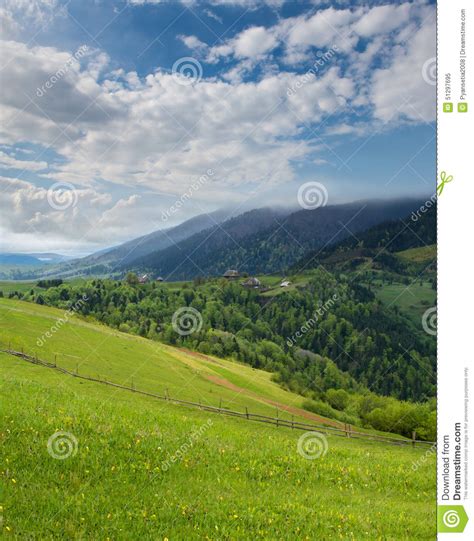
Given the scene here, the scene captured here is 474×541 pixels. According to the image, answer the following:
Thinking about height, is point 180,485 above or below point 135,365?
below

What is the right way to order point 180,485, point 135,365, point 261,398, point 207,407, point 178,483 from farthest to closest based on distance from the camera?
point 261,398 → point 135,365 → point 207,407 → point 178,483 → point 180,485

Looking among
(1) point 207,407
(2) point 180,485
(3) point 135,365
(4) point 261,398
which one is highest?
(3) point 135,365

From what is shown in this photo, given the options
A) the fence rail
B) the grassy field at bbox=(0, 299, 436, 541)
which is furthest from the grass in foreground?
the fence rail

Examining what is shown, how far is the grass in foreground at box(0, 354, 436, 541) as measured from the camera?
1024 cm

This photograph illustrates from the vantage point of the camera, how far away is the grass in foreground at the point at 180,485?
1024 cm

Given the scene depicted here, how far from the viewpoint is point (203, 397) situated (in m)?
60.8

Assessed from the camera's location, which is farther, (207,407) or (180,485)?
(207,407)

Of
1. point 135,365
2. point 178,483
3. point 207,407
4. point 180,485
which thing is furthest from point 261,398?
point 180,485

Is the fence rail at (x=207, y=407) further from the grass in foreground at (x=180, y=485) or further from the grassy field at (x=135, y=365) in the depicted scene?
the grass in foreground at (x=180, y=485)

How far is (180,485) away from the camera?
1247 centimetres

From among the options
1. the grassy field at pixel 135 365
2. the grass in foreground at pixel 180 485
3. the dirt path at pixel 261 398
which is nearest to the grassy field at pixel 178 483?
the grass in foreground at pixel 180 485

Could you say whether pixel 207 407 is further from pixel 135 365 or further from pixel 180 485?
pixel 180 485

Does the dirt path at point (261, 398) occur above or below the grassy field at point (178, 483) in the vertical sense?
below
